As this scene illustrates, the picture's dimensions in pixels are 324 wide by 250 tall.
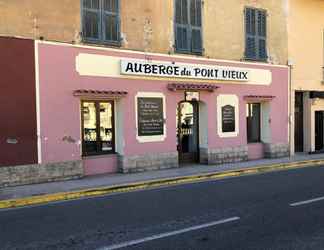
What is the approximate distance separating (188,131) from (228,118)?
171 centimetres

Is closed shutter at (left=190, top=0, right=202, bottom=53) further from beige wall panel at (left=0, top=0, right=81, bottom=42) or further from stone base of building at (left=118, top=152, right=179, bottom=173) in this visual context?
beige wall panel at (left=0, top=0, right=81, bottom=42)

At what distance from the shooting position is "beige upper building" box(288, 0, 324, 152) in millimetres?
19312

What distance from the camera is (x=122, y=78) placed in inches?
536

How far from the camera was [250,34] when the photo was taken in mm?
17328

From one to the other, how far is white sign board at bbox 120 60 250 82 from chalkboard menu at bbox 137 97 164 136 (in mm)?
889

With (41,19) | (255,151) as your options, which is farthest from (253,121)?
(41,19)

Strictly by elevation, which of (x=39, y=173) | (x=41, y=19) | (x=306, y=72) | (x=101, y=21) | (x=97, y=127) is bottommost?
(x=39, y=173)

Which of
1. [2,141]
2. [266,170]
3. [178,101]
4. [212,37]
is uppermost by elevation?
[212,37]

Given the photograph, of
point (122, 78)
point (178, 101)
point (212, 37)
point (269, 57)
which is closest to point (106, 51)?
point (122, 78)

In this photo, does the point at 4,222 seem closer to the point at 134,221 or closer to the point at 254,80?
the point at 134,221

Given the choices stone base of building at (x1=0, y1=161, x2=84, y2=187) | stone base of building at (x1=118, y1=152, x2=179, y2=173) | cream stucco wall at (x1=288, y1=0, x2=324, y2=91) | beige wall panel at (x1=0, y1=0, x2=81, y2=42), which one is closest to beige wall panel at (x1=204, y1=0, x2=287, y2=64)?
cream stucco wall at (x1=288, y1=0, x2=324, y2=91)

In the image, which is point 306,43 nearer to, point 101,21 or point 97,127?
point 101,21

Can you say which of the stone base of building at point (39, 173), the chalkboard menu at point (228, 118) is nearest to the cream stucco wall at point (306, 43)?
the chalkboard menu at point (228, 118)

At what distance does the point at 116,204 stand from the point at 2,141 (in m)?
4.02
